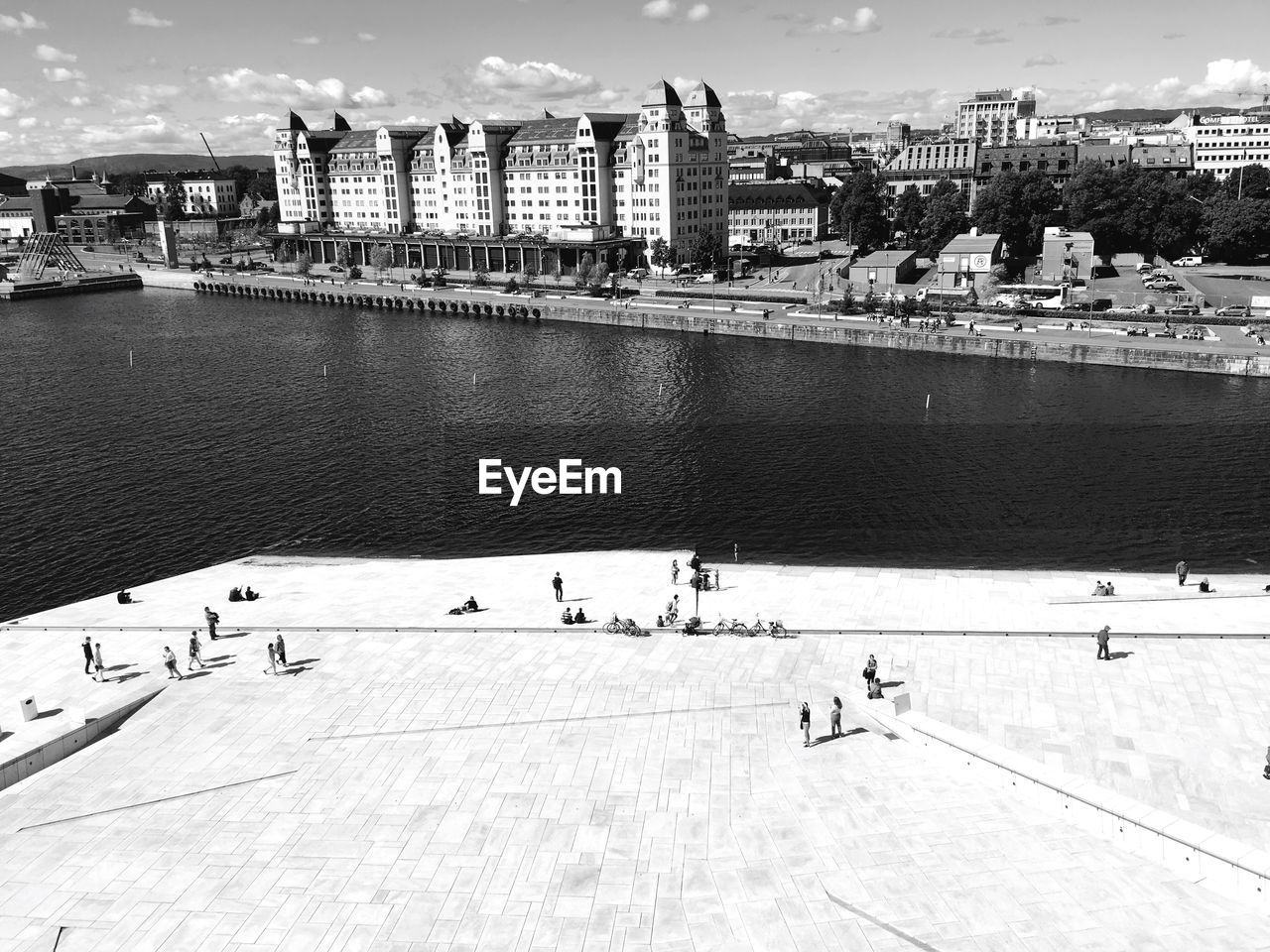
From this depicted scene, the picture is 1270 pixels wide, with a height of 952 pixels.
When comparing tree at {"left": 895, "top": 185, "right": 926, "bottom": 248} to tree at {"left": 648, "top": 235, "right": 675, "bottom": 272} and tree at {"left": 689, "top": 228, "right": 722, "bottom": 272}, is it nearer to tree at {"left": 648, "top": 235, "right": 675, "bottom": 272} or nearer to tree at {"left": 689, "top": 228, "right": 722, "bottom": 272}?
tree at {"left": 689, "top": 228, "right": 722, "bottom": 272}

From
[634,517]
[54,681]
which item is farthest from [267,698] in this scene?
[634,517]

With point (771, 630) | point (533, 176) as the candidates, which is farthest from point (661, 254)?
point (771, 630)

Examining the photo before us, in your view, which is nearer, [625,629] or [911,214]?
[625,629]

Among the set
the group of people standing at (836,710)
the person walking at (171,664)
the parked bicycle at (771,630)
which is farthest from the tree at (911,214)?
the person walking at (171,664)

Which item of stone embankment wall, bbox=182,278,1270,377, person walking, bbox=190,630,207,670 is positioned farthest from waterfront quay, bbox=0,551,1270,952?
stone embankment wall, bbox=182,278,1270,377

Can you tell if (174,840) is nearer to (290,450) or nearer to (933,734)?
(933,734)

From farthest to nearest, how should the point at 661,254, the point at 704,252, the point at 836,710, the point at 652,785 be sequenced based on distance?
the point at 661,254 → the point at 704,252 → the point at 836,710 → the point at 652,785

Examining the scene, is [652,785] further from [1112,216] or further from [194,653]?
[1112,216]

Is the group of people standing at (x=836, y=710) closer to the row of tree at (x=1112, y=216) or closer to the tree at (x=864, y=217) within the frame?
the row of tree at (x=1112, y=216)
